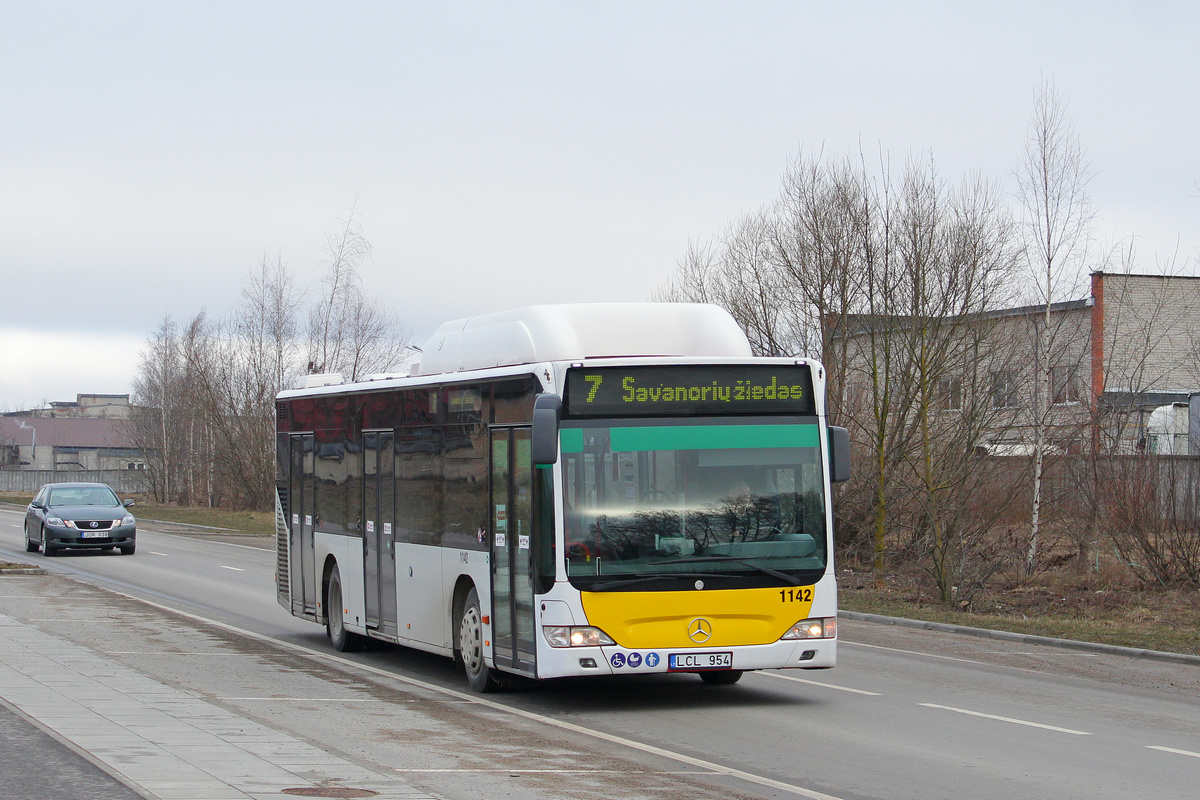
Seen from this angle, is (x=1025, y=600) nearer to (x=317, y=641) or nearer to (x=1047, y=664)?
(x=1047, y=664)

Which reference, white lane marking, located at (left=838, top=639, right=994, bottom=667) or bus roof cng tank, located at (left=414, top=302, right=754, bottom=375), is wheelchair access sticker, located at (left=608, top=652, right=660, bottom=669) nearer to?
bus roof cng tank, located at (left=414, top=302, right=754, bottom=375)

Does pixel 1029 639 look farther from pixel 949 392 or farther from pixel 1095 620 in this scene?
pixel 949 392

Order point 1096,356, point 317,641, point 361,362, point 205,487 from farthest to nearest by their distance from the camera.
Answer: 1. point 205,487
2. point 361,362
3. point 1096,356
4. point 317,641

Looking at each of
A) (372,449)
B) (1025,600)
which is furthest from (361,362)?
(372,449)

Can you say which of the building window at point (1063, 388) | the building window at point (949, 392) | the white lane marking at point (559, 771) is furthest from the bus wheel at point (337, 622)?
the building window at point (1063, 388)

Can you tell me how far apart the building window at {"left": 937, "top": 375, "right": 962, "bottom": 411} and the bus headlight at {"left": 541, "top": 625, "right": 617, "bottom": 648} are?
16291 mm

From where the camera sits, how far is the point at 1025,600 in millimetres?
22141

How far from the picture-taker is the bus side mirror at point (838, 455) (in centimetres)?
1120

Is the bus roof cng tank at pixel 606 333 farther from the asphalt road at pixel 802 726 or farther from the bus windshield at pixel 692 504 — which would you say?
the asphalt road at pixel 802 726

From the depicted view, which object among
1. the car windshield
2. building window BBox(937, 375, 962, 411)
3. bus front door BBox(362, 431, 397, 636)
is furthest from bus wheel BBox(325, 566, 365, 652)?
the car windshield

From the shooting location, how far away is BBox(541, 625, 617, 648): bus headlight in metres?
10.8

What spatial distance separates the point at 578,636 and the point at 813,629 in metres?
1.93

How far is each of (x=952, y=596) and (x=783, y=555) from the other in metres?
11.4

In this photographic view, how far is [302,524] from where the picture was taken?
55.2 feet
